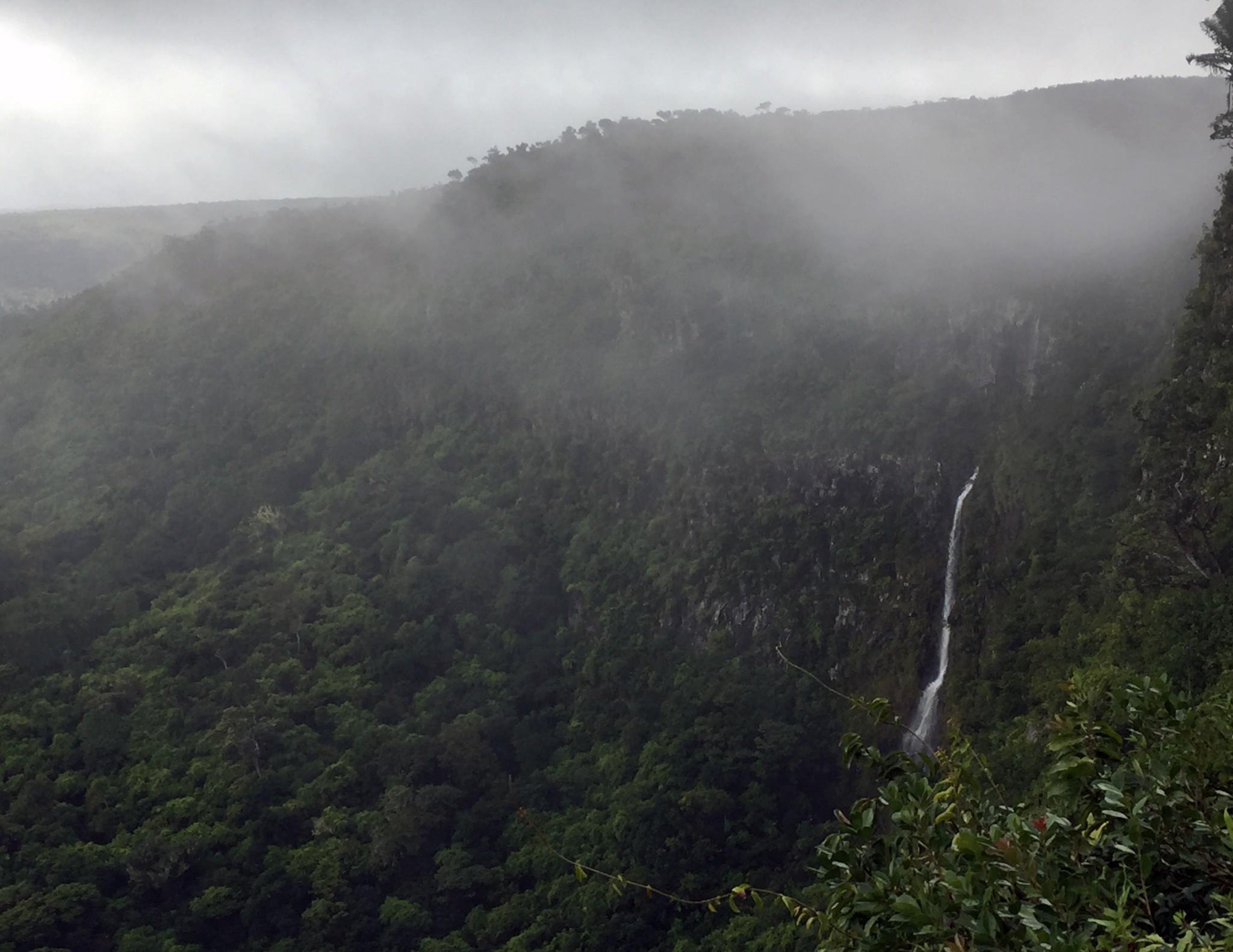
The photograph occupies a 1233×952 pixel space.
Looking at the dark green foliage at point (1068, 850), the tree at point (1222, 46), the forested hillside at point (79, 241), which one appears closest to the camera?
the dark green foliage at point (1068, 850)

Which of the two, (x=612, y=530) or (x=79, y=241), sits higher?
(x=79, y=241)

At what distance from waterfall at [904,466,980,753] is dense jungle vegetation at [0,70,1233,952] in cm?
78

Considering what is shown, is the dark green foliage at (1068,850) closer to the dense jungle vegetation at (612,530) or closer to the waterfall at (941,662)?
the dense jungle vegetation at (612,530)

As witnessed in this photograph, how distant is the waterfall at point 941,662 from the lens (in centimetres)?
2862

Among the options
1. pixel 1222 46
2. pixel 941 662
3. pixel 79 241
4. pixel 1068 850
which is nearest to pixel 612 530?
pixel 941 662

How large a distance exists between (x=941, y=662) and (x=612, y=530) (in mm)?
16106

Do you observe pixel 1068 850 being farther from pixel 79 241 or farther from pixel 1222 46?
pixel 79 241

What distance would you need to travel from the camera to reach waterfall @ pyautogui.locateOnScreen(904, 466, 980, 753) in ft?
93.9

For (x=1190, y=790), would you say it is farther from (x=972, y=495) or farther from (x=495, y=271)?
(x=495, y=271)

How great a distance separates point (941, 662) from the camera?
29641 mm

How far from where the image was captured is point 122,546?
1681 inches

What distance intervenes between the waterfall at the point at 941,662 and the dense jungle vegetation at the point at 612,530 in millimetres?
778

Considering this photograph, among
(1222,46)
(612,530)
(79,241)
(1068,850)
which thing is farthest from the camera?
(79,241)

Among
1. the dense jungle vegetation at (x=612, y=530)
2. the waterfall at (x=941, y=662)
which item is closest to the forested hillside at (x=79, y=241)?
the dense jungle vegetation at (x=612, y=530)
